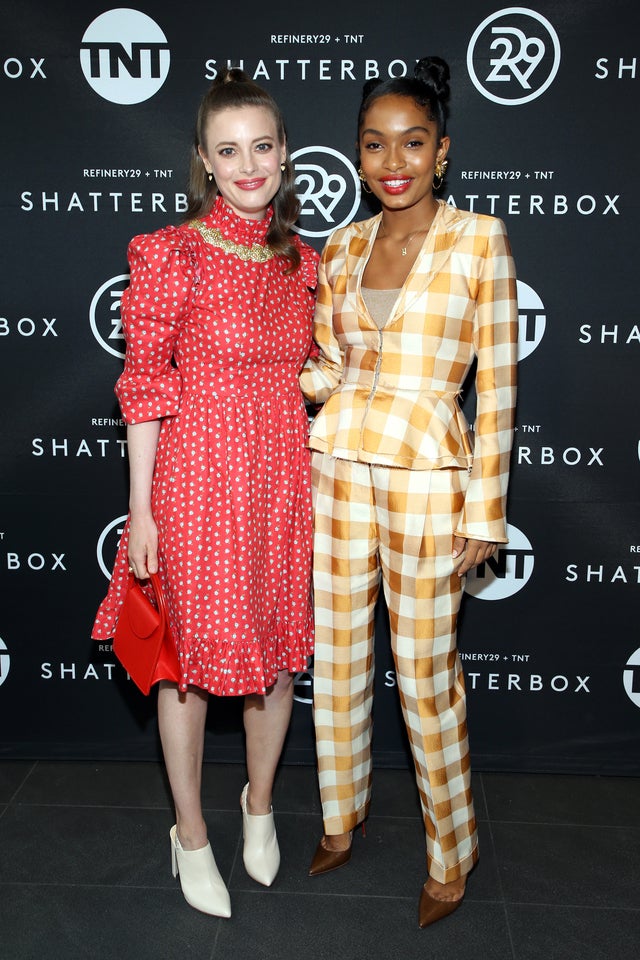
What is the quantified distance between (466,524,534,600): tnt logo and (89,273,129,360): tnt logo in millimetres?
1244

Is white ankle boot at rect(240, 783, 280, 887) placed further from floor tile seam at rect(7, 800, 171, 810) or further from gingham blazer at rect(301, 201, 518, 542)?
gingham blazer at rect(301, 201, 518, 542)

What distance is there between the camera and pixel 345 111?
2416 mm

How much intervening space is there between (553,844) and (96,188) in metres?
2.19

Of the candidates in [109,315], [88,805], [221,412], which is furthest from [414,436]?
[88,805]

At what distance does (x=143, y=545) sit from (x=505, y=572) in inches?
46.2

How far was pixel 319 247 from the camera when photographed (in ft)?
8.27

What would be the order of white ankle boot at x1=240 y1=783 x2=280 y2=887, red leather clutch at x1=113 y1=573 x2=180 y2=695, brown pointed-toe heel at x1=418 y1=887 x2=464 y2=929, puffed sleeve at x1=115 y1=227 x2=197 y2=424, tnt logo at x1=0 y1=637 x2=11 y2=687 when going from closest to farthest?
puffed sleeve at x1=115 y1=227 x2=197 y2=424 < red leather clutch at x1=113 y1=573 x2=180 y2=695 < brown pointed-toe heel at x1=418 y1=887 x2=464 y2=929 < white ankle boot at x1=240 y1=783 x2=280 y2=887 < tnt logo at x1=0 y1=637 x2=11 y2=687

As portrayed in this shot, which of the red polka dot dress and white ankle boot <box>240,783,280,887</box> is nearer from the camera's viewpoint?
the red polka dot dress

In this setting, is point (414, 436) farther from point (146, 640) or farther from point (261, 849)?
point (261, 849)

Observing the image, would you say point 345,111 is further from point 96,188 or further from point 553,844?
point 553,844

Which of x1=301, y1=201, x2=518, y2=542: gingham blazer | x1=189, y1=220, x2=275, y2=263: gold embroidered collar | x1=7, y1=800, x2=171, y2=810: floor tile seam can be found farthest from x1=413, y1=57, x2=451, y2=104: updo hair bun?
x1=7, y1=800, x2=171, y2=810: floor tile seam

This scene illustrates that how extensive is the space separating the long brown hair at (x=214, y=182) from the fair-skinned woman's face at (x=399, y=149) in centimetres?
20

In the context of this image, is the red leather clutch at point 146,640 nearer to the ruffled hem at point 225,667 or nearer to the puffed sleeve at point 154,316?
the ruffled hem at point 225,667

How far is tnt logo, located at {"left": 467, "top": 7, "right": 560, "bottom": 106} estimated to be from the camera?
7.72 feet
